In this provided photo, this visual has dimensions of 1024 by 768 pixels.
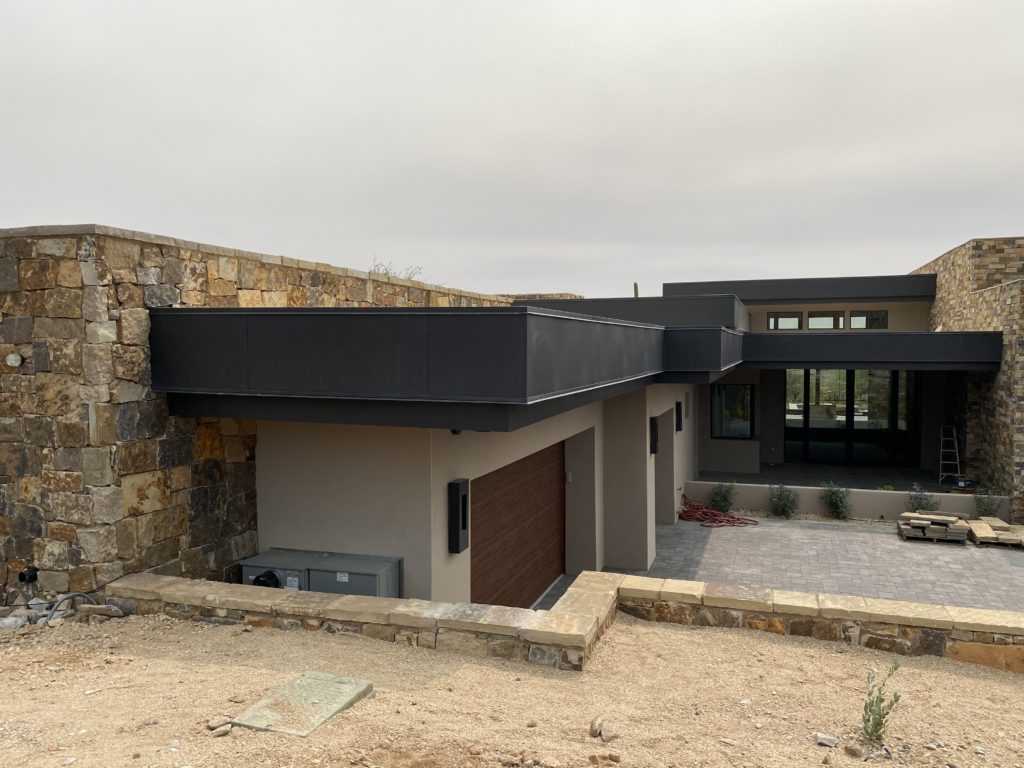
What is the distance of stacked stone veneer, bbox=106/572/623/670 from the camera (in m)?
6.18

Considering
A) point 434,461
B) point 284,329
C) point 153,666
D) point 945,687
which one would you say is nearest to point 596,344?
point 434,461

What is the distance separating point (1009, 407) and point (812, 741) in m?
14.9

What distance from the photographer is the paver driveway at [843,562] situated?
38.9ft

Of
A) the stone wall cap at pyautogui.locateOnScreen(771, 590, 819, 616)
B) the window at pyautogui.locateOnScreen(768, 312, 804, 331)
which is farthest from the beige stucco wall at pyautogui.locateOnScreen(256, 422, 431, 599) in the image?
the window at pyautogui.locateOnScreen(768, 312, 804, 331)

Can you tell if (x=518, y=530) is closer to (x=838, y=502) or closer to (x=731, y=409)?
(x=838, y=502)

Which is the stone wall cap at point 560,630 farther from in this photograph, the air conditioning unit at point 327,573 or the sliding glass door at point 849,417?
the sliding glass door at point 849,417

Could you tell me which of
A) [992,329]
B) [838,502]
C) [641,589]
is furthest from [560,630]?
[992,329]

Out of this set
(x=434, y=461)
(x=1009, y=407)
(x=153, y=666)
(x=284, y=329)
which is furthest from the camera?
(x=1009, y=407)

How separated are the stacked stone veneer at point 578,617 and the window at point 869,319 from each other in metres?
20.2

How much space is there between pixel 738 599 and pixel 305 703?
4.14 m

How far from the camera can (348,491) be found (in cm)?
816

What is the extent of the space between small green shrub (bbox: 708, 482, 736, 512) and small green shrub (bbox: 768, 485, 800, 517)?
888mm

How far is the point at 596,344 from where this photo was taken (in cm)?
825

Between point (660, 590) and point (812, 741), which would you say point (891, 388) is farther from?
point (812, 741)
